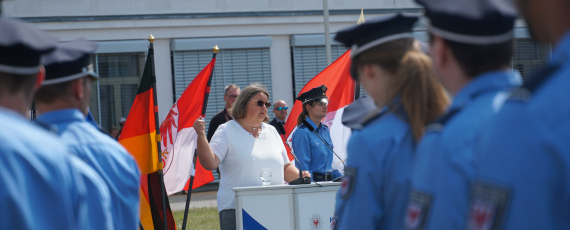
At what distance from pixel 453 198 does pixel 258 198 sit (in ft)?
11.9

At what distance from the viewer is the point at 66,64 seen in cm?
225

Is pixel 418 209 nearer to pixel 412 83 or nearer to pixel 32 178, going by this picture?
pixel 412 83

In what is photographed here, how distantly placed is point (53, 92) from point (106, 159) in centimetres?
→ 34

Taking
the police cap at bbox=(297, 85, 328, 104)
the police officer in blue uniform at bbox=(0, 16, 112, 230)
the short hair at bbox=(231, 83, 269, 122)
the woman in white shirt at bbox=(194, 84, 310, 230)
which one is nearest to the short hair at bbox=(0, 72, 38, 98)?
the police officer in blue uniform at bbox=(0, 16, 112, 230)

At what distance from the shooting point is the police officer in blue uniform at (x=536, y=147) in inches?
38.9

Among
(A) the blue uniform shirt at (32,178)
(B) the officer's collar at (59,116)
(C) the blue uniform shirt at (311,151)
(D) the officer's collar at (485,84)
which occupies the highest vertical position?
(D) the officer's collar at (485,84)

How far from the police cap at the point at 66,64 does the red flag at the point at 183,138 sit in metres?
3.78

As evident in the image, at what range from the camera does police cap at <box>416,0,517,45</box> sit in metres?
1.44

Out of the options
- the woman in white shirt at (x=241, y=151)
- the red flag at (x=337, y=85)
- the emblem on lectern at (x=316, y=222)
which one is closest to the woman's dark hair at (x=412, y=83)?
the woman in white shirt at (x=241, y=151)

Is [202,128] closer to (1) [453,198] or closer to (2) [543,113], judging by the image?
(1) [453,198]

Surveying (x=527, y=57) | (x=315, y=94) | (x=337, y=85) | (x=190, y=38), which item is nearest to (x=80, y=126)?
(x=315, y=94)

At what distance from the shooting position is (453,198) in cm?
142

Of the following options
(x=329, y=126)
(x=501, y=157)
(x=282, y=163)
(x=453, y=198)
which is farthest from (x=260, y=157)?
(x=501, y=157)

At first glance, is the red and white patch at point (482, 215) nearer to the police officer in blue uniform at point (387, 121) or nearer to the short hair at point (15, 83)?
the police officer in blue uniform at point (387, 121)
